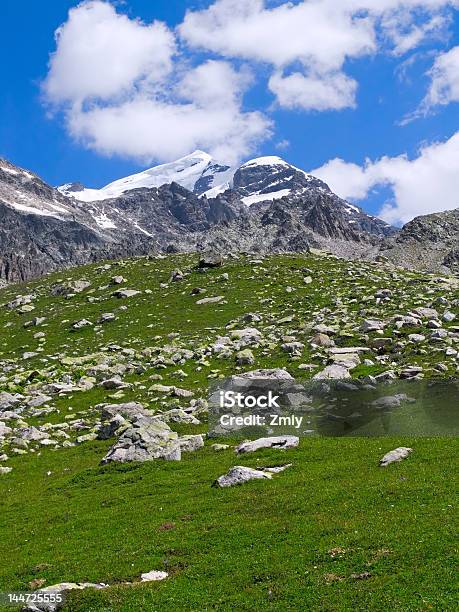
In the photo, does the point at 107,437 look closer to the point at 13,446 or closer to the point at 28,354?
the point at 13,446

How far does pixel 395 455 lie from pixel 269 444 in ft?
23.4

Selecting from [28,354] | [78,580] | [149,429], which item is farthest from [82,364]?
[78,580]

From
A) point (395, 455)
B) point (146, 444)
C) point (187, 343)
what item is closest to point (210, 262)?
point (187, 343)

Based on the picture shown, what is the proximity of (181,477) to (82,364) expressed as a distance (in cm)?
2752

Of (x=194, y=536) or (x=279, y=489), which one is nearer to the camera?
(x=194, y=536)

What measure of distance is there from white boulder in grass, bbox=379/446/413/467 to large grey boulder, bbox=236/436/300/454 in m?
5.57

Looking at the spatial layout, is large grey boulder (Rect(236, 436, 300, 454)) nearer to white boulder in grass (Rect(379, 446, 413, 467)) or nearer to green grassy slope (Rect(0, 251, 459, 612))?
green grassy slope (Rect(0, 251, 459, 612))

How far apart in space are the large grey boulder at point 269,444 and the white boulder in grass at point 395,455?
5.57m

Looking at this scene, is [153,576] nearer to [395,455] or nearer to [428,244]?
[395,455]

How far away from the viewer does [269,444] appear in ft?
102

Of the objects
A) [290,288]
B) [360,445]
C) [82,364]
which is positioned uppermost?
[290,288]

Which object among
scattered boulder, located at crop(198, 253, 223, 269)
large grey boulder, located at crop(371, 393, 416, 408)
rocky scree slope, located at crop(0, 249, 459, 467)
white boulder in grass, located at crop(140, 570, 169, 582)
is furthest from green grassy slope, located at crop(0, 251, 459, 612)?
scattered boulder, located at crop(198, 253, 223, 269)

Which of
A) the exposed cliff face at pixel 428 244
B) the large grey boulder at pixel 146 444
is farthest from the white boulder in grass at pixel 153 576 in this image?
the exposed cliff face at pixel 428 244

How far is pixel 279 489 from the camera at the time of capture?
2483 cm
